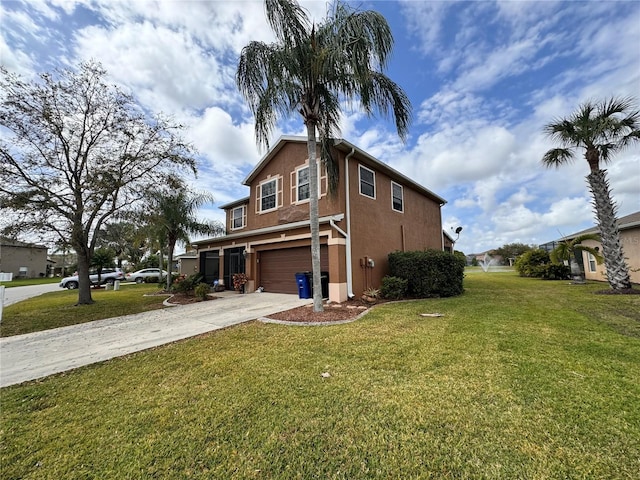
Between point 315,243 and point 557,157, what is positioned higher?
point 557,157

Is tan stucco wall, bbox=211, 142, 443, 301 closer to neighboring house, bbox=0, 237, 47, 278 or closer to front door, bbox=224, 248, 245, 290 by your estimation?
front door, bbox=224, 248, 245, 290

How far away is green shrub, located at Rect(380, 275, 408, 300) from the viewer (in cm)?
1018

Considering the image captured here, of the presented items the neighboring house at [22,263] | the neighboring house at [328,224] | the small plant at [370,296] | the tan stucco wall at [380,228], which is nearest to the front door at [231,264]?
the neighboring house at [328,224]

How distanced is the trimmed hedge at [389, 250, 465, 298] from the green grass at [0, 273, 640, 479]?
524 cm

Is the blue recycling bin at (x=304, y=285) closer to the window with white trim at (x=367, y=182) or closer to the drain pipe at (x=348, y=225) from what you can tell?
the drain pipe at (x=348, y=225)

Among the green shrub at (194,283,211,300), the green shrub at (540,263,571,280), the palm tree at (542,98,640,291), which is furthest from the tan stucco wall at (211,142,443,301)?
the green shrub at (540,263,571,280)

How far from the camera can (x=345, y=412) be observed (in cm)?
288

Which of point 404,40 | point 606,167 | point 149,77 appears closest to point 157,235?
point 149,77

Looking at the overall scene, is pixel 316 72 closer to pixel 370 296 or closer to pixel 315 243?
pixel 315 243

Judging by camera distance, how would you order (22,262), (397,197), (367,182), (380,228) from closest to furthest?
1. (367,182)
2. (380,228)
3. (397,197)
4. (22,262)

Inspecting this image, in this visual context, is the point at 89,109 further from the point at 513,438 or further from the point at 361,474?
the point at 513,438

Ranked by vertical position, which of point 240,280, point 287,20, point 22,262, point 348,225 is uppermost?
point 287,20

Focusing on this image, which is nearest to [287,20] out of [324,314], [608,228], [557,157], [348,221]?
[348,221]

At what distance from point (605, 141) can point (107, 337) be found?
58.6 ft
